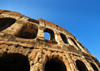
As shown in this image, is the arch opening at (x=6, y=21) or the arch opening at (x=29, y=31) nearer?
the arch opening at (x=29, y=31)

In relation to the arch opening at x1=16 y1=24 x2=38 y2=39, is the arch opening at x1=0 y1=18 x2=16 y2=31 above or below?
above

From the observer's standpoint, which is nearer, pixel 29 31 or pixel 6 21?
pixel 29 31

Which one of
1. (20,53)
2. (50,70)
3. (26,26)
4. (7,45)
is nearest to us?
(20,53)

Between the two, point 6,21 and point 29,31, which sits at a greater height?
point 6,21

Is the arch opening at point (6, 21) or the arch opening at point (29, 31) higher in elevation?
the arch opening at point (6, 21)

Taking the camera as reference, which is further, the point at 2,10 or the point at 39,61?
the point at 2,10

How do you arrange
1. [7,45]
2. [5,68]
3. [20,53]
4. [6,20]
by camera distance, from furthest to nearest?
1. [6,20]
2. [5,68]
3. [7,45]
4. [20,53]

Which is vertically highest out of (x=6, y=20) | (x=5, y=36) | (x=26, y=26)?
(x=6, y=20)

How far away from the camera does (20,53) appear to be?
2955mm

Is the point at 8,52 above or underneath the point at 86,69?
above

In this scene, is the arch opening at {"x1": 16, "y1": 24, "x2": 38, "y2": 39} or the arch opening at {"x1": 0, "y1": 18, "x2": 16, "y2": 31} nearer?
the arch opening at {"x1": 16, "y1": 24, "x2": 38, "y2": 39}

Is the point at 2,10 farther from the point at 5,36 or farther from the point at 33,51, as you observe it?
the point at 33,51

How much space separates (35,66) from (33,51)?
3.07 ft

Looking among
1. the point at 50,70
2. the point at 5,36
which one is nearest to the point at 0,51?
the point at 5,36
